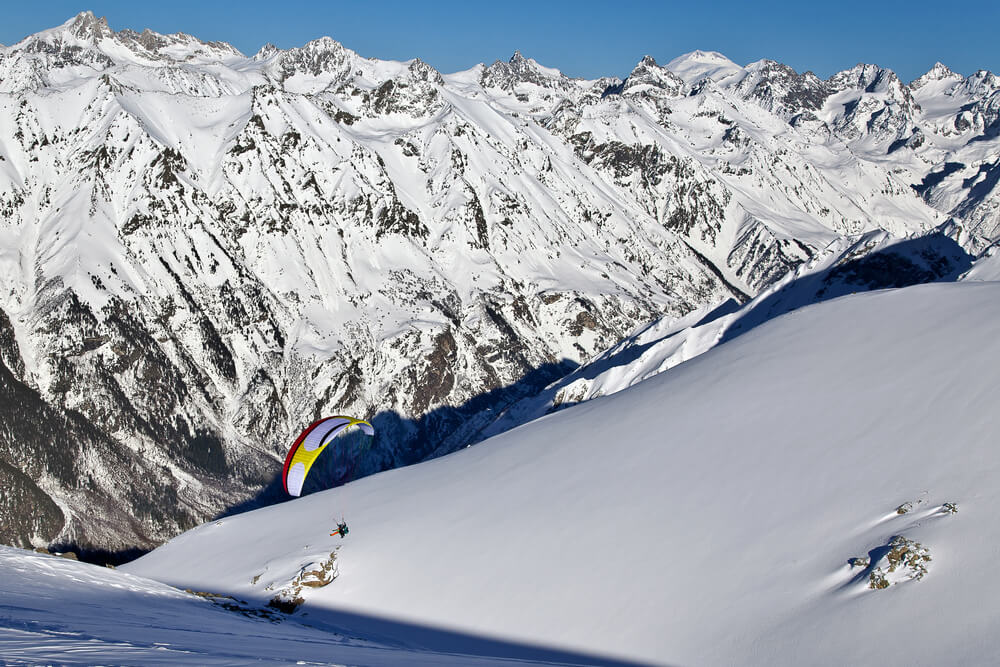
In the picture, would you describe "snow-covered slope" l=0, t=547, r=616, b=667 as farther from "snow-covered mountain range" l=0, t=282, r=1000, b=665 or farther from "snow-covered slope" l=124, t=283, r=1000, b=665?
"snow-covered slope" l=124, t=283, r=1000, b=665

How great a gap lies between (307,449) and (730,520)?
1151 inches

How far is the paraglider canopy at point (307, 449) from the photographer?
56.1m

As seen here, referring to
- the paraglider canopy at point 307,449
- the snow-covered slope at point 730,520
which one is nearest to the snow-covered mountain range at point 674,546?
the snow-covered slope at point 730,520

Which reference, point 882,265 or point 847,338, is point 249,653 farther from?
point 882,265

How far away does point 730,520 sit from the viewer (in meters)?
37.3

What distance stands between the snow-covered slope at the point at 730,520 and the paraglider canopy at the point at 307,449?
A: 8.96ft

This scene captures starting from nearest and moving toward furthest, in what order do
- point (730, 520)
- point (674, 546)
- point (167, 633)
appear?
point (167, 633) → point (674, 546) → point (730, 520)

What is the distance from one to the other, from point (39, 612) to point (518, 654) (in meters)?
16.7

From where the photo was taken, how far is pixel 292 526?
2217 inches

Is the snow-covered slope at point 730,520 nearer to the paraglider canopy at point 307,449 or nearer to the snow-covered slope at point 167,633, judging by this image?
the paraglider canopy at point 307,449

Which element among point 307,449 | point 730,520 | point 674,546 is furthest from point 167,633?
point 307,449

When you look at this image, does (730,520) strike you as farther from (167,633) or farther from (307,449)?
(307,449)

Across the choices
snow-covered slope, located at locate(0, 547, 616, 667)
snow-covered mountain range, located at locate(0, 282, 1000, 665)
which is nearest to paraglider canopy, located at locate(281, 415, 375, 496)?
snow-covered mountain range, located at locate(0, 282, 1000, 665)

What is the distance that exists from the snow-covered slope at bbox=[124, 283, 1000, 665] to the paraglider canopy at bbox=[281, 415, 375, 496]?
2.73m
